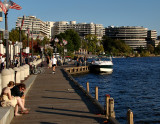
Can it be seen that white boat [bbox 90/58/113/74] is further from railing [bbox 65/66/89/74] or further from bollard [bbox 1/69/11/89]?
bollard [bbox 1/69/11/89]

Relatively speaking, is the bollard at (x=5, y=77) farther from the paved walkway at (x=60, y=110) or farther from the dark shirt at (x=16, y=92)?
the dark shirt at (x=16, y=92)

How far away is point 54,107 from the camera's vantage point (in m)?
15.5

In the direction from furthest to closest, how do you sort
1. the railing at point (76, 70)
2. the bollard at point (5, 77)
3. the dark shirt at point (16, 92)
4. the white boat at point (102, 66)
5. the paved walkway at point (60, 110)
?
the white boat at point (102, 66)
the railing at point (76, 70)
the bollard at point (5, 77)
the dark shirt at point (16, 92)
the paved walkway at point (60, 110)

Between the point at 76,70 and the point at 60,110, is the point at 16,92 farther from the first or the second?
the point at 76,70

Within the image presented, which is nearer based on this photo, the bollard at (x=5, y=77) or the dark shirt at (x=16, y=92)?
the dark shirt at (x=16, y=92)

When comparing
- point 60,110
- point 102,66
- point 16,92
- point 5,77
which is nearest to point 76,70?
point 102,66

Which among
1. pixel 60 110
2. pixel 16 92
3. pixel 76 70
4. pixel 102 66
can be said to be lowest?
pixel 76 70

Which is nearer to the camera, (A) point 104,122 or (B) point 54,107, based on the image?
(A) point 104,122

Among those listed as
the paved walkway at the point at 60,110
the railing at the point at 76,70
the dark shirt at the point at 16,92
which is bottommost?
the railing at the point at 76,70

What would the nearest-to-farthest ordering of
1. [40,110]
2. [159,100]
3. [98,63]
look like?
1. [40,110]
2. [159,100]
3. [98,63]

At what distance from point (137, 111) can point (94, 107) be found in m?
8.45

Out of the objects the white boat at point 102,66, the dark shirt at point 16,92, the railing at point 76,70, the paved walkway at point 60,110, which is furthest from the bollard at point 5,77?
the white boat at point 102,66

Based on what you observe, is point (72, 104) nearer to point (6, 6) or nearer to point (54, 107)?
point (54, 107)

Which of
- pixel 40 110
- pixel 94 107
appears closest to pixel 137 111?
pixel 94 107
